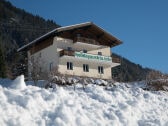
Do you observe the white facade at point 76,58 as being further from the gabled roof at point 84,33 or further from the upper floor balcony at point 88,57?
the gabled roof at point 84,33

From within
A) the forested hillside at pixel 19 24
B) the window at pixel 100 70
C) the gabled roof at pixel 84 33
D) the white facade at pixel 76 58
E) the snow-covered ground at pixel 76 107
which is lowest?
the snow-covered ground at pixel 76 107

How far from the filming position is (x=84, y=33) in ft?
146

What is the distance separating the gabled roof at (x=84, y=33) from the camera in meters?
41.7

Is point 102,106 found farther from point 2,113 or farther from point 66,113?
point 2,113

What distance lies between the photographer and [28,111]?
1191 cm

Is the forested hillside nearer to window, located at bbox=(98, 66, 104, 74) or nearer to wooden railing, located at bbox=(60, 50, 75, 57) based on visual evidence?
window, located at bbox=(98, 66, 104, 74)

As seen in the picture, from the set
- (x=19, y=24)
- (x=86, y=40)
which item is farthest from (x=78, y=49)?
(x=19, y=24)

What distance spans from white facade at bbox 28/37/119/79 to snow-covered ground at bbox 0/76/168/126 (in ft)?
79.8

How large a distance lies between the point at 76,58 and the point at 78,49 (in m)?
2.66

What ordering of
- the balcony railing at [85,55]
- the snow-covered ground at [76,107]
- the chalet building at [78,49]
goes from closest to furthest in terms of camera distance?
the snow-covered ground at [76,107], the balcony railing at [85,55], the chalet building at [78,49]

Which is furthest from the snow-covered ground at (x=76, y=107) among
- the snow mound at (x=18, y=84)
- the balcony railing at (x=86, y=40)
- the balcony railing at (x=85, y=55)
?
the balcony railing at (x=86, y=40)

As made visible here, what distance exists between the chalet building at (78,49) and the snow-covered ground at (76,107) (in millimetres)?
24435

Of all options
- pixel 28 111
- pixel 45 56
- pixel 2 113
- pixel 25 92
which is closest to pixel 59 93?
pixel 25 92

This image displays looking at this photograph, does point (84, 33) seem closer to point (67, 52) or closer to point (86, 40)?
point (86, 40)
